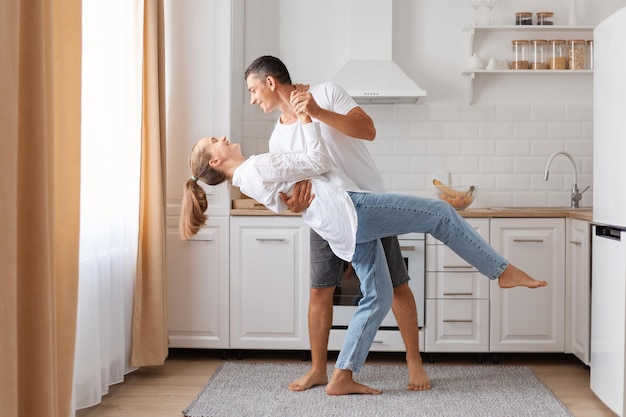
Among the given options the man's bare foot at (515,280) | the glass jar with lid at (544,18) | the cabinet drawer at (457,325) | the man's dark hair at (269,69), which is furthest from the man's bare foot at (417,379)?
the glass jar with lid at (544,18)

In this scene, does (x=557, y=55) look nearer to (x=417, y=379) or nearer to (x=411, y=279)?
(x=411, y=279)

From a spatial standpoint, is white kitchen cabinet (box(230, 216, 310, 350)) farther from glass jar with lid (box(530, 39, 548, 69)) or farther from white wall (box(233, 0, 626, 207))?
glass jar with lid (box(530, 39, 548, 69))

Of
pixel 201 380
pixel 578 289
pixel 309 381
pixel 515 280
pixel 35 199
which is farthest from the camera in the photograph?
pixel 578 289

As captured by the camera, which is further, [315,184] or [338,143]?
[338,143]

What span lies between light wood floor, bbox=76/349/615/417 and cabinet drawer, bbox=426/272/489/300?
0.39 meters

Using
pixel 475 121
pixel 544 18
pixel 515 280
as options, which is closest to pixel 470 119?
pixel 475 121

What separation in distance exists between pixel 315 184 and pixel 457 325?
1.49 metres

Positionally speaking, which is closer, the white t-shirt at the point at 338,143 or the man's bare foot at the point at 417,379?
the white t-shirt at the point at 338,143

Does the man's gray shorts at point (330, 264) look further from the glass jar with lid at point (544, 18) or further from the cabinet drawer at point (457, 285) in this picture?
the glass jar with lid at point (544, 18)

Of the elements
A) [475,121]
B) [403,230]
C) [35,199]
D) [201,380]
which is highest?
[475,121]

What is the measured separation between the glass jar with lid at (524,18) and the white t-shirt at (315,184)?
2131 mm

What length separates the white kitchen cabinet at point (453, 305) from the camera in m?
4.00

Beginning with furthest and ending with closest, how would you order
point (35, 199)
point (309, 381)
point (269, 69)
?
1. point (309, 381)
2. point (269, 69)
3. point (35, 199)

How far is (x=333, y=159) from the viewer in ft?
10.6
